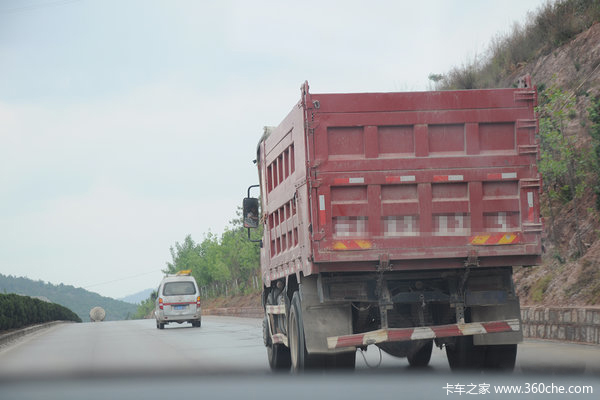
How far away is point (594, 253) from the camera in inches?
746

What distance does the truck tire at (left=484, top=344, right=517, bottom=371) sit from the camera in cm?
1108

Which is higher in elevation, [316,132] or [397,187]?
[316,132]

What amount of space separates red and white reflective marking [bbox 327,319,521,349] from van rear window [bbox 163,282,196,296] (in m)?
24.0

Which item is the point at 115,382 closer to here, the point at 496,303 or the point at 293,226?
the point at 293,226

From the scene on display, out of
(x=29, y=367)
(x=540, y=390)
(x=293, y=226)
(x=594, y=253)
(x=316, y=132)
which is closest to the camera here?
(x=540, y=390)

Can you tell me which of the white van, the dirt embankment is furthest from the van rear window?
the dirt embankment

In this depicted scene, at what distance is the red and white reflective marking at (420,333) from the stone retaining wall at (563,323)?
17.1 ft

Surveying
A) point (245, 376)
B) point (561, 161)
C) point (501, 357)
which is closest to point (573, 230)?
point (561, 161)

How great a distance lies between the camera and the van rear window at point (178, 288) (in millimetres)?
33594

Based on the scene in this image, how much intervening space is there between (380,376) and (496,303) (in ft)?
6.78

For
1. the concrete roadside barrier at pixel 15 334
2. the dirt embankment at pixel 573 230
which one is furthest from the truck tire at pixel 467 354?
the concrete roadside barrier at pixel 15 334

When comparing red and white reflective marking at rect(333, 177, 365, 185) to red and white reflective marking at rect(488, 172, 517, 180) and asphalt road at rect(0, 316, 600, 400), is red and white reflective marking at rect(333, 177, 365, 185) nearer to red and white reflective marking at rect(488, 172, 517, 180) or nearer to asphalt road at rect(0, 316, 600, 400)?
red and white reflective marking at rect(488, 172, 517, 180)

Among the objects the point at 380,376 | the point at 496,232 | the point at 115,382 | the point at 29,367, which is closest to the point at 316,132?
the point at 496,232

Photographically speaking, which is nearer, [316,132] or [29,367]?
[316,132]
